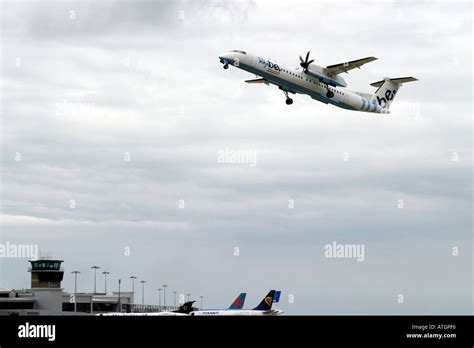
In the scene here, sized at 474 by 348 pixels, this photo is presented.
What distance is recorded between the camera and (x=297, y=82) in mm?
97875

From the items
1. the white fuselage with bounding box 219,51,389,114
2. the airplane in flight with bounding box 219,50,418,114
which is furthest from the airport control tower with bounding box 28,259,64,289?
the white fuselage with bounding box 219,51,389,114

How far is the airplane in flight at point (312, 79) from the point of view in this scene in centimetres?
9200

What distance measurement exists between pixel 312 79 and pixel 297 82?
9.61 feet

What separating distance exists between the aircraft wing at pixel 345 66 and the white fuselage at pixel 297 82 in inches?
81.6

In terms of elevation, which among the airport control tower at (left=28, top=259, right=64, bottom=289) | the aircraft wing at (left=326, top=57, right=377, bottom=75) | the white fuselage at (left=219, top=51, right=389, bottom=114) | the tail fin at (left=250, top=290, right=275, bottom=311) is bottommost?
the tail fin at (left=250, top=290, right=275, bottom=311)

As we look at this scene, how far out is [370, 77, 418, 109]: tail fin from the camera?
116m

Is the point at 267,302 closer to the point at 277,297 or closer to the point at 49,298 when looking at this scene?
the point at 277,297

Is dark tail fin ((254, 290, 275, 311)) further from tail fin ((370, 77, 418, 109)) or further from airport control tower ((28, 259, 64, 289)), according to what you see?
airport control tower ((28, 259, 64, 289))

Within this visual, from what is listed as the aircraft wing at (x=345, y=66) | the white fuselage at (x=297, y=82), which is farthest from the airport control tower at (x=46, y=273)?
the aircraft wing at (x=345, y=66)

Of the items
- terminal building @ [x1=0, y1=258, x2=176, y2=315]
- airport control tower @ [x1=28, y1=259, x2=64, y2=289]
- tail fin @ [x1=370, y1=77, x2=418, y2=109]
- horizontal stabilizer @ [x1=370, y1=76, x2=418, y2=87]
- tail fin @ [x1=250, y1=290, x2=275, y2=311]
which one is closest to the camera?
horizontal stabilizer @ [x1=370, y1=76, x2=418, y2=87]

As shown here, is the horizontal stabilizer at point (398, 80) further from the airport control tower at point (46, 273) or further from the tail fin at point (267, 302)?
the airport control tower at point (46, 273)
